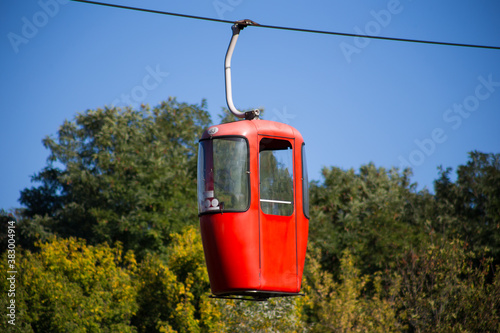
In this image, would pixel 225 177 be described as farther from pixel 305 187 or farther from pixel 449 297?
pixel 449 297

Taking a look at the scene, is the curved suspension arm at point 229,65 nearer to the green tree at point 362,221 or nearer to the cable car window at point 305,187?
the cable car window at point 305,187

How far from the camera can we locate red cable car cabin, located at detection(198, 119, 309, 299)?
10406 mm

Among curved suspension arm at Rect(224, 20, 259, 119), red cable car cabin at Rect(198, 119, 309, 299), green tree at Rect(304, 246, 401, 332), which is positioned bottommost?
green tree at Rect(304, 246, 401, 332)

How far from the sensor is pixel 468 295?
2495cm

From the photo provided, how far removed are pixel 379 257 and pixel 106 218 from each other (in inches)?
583

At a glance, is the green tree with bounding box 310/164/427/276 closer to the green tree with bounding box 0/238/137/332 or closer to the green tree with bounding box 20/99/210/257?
the green tree with bounding box 20/99/210/257

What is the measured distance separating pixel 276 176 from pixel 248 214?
0.95 m

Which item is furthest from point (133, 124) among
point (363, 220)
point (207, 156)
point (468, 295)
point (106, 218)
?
point (207, 156)

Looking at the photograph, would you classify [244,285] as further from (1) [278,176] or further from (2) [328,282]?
(2) [328,282]

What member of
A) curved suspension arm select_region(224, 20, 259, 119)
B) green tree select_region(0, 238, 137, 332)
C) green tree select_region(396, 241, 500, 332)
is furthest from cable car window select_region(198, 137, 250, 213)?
green tree select_region(0, 238, 137, 332)

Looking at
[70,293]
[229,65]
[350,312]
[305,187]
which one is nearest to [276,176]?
[305,187]

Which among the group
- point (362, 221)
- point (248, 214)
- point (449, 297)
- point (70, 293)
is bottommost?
point (449, 297)

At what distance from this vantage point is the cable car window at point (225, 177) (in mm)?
10414

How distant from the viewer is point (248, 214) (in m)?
10.4
